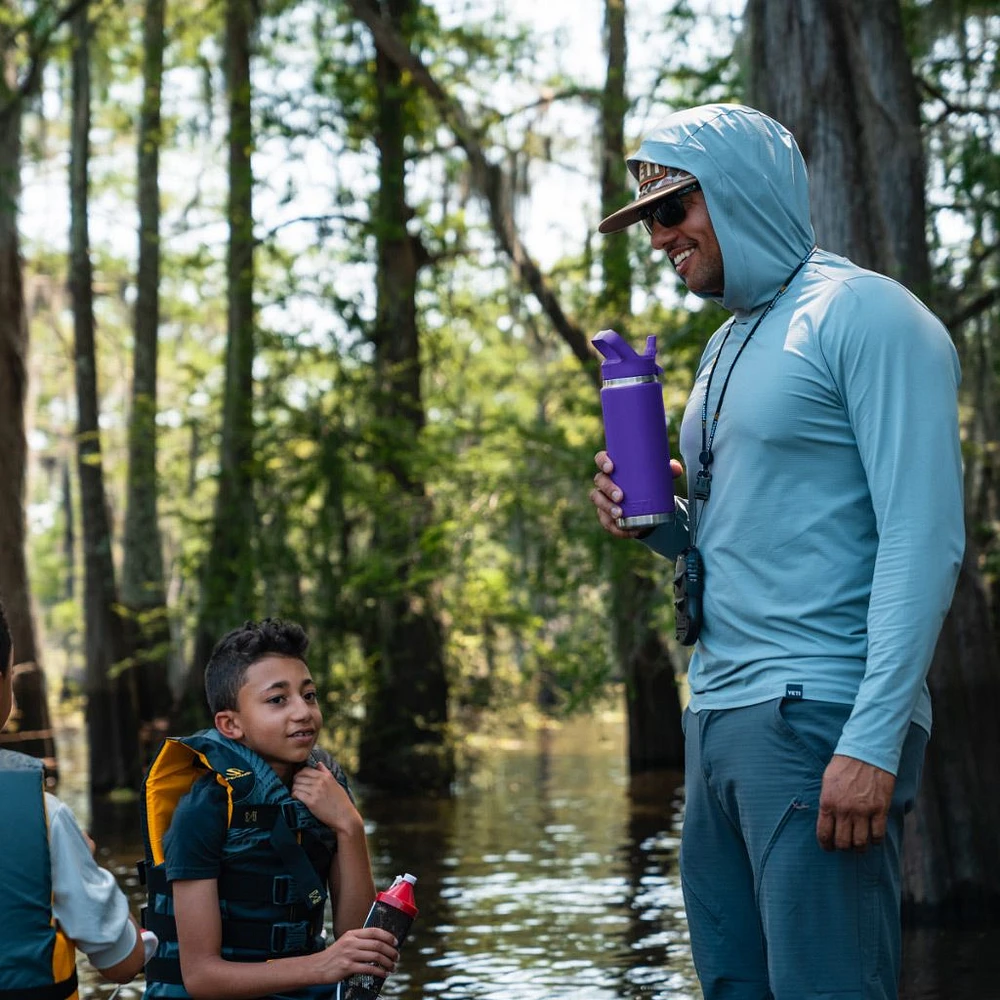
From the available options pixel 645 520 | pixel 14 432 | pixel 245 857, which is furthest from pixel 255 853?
pixel 14 432

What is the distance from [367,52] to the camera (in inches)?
656

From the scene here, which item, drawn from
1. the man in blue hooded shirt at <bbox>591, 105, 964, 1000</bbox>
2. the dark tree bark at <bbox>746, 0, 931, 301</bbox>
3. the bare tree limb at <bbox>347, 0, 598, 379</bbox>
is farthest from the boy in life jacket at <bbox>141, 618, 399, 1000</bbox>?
the bare tree limb at <bbox>347, 0, 598, 379</bbox>

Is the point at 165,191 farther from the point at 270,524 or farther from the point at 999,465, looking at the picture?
the point at 999,465

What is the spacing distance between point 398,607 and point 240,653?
41.9 ft

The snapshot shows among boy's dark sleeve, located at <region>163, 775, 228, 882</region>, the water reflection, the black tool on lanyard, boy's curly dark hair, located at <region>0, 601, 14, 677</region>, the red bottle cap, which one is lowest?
the water reflection

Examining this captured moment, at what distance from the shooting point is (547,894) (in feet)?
32.6

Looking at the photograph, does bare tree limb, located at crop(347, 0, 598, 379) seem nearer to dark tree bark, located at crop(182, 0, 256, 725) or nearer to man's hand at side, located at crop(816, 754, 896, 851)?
dark tree bark, located at crop(182, 0, 256, 725)

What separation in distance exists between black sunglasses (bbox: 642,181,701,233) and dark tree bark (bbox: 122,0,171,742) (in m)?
16.0

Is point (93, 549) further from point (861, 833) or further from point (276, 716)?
point (861, 833)

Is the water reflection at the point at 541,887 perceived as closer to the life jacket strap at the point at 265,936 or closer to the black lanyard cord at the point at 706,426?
the life jacket strap at the point at 265,936

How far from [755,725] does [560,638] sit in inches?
450

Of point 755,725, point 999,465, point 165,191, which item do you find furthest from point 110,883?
point 165,191

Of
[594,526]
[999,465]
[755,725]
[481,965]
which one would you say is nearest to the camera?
[755,725]

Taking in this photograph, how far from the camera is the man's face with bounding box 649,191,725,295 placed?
2980 millimetres
